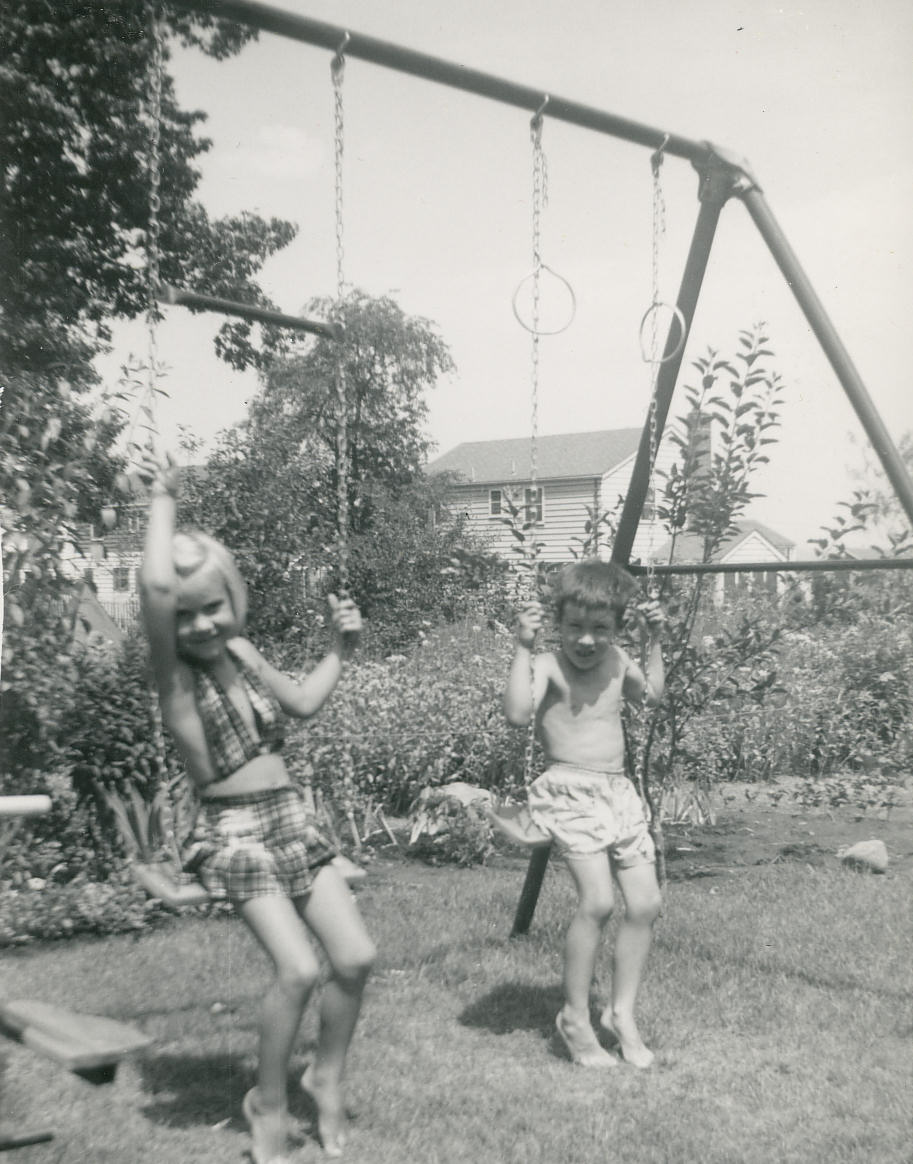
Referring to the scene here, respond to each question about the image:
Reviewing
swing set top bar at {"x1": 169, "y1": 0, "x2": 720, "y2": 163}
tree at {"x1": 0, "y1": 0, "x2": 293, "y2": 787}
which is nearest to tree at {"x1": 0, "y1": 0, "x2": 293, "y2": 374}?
tree at {"x1": 0, "y1": 0, "x2": 293, "y2": 787}

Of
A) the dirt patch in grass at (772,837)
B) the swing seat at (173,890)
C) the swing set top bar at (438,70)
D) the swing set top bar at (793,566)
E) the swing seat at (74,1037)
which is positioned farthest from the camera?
the dirt patch in grass at (772,837)

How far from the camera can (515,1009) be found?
4160mm

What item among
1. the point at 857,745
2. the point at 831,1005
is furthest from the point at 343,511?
the point at 857,745

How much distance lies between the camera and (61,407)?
17.9 feet

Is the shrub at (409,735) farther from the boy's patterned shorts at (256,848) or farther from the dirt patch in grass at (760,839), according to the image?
the boy's patterned shorts at (256,848)

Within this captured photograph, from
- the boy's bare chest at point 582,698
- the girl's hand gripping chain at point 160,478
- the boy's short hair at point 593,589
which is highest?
the girl's hand gripping chain at point 160,478

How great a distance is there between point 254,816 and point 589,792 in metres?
1.20

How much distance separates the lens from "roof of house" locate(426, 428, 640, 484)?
102ft

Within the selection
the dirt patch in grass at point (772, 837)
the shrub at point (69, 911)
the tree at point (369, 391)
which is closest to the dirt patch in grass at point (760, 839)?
the dirt patch in grass at point (772, 837)

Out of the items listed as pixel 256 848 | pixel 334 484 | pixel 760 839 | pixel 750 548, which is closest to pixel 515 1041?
pixel 256 848

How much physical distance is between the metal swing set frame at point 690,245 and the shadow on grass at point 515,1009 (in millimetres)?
463

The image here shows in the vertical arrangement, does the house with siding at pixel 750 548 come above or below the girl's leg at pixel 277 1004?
above

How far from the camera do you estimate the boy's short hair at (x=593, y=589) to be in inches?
149

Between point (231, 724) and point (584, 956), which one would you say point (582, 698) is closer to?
point (584, 956)
